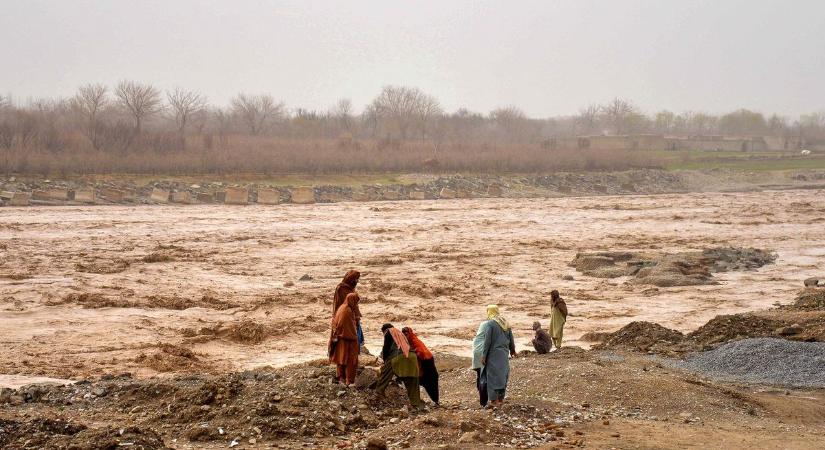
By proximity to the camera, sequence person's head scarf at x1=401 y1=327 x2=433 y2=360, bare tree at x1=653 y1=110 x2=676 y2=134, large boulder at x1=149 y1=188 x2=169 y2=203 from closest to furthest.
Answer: person's head scarf at x1=401 y1=327 x2=433 y2=360
large boulder at x1=149 y1=188 x2=169 y2=203
bare tree at x1=653 y1=110 x2=676 y2=134

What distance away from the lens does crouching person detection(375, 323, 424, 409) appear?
32.1 feet

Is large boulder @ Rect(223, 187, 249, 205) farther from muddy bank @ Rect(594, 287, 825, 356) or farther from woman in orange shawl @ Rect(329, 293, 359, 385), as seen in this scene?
woman in orange shawl @ Rect(329, 293, 359, 385)

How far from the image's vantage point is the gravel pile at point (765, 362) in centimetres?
1231

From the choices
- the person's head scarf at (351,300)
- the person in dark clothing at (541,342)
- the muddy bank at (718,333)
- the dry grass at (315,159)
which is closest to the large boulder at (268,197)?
the dry grass at (315,159)

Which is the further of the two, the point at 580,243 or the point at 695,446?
the point at 580,243

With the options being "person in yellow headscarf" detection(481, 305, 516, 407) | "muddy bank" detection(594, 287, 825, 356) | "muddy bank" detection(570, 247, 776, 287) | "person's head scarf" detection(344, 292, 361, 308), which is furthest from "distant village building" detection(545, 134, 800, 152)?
"person in yellow headscarf" detection(481, 305, 516, 407)

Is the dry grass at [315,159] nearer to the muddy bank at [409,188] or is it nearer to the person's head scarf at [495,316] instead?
the muddy bank at [409,188]

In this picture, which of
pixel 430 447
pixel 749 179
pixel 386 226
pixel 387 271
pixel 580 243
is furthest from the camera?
pixel 749 179

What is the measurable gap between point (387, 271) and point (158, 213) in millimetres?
15466

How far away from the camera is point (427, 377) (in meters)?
10.1

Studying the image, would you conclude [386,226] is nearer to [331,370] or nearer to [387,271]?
[387,271]

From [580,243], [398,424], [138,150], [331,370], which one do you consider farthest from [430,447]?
[138,150]

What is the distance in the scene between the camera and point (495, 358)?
980 centimetres

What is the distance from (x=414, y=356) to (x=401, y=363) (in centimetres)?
15
